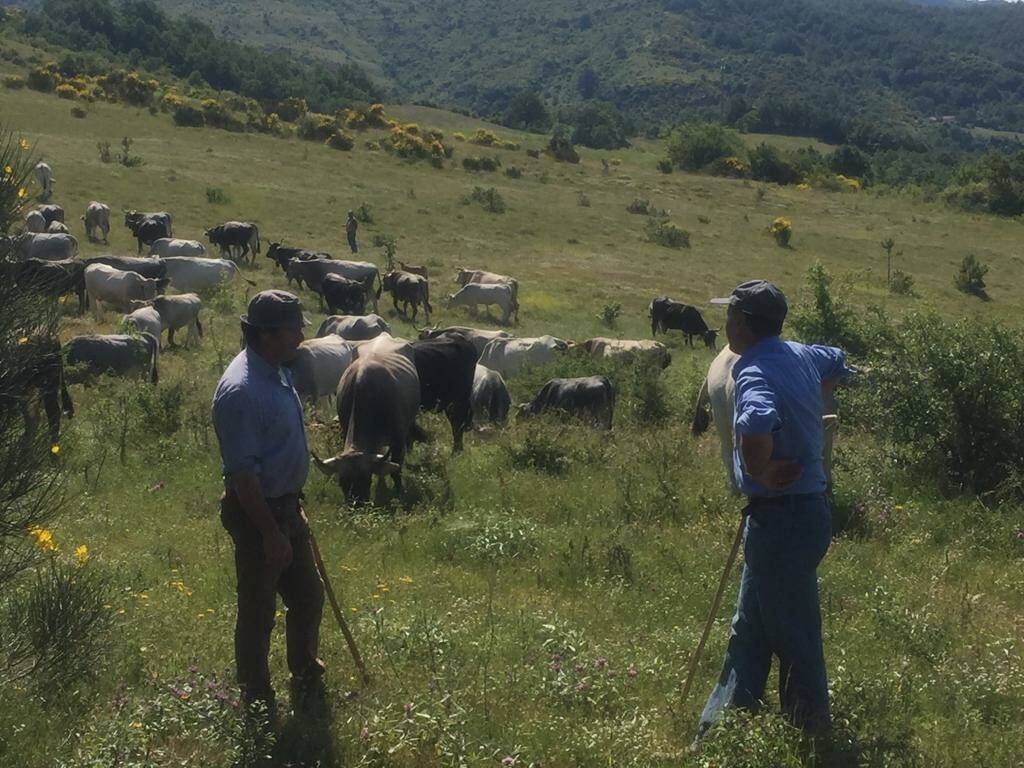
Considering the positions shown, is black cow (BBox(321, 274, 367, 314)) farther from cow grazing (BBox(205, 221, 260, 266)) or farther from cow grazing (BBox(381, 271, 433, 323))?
cow grazing (BBox(205, 221, 260, 266))

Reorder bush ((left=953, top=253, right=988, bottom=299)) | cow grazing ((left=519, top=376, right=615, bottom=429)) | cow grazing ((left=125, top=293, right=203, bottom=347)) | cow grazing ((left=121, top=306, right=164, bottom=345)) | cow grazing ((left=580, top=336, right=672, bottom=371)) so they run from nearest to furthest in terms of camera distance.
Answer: cow grazing ((left=519, top=376, right=615, bottom=429)) < cow grazing ((left=121, top=306, right=164, bottom=345)) < cow grazing ((left=580, top=336, right=672, bottom=371)) < cow grazing ((left=125, top=293, right=203, bottom=347)) < bush ((left=953, top=253, right=988, bottom=299))

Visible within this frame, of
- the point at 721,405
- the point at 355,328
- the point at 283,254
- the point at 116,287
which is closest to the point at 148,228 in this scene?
the point at 283,254

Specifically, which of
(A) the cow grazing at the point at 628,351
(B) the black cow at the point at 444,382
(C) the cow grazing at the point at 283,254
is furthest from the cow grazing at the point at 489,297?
(B) the black cow at the point at 444,382

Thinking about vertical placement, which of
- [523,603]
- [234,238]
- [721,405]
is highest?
[721,405]

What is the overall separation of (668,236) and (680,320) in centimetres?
1701

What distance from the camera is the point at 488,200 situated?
45.3 meters

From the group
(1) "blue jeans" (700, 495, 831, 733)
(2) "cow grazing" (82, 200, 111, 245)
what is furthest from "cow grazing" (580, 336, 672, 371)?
(2) "cow grazing" (82, 200, 111, 245)

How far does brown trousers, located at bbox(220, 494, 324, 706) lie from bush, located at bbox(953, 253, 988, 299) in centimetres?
3669

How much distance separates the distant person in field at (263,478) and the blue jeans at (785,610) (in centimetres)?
225

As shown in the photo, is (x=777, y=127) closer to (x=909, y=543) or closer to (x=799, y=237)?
(x=799, y=237)

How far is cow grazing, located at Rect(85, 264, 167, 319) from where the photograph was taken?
20984 mm

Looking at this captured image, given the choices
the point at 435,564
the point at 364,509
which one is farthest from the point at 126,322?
the point at 435,564

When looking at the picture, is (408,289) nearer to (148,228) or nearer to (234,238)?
(234,238)

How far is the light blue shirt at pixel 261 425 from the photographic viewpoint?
16.3 feet
